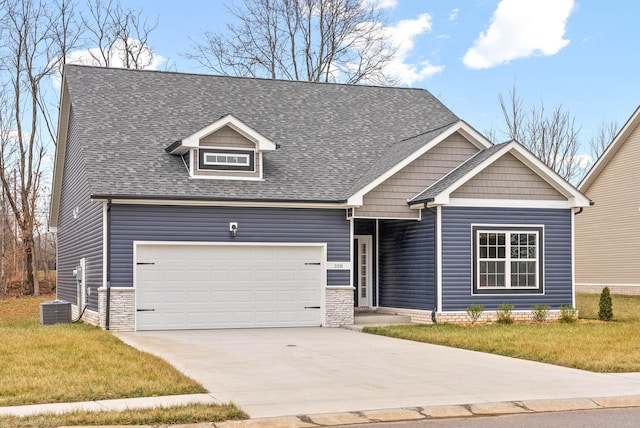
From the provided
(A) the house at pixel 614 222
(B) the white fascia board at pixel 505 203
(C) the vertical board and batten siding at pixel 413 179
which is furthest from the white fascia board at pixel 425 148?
(A) the house at pixel 614 222

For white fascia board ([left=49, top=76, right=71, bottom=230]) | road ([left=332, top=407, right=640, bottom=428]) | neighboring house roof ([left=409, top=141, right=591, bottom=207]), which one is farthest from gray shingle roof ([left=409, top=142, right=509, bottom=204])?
road ([left=332, top=407, right=640, bottom=428])

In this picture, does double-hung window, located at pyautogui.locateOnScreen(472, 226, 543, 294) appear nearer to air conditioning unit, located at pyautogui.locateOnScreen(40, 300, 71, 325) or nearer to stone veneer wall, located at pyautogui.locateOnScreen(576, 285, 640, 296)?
air conditioning unit, located at pyautogui.locateOnScreen(40, 300, 71, 325)

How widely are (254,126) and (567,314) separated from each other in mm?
10275

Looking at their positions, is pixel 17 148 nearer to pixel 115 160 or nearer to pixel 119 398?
pixel 115 160

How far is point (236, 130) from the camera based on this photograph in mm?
22047

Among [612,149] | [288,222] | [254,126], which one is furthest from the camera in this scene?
[612,149]

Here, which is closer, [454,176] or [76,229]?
[454,176]

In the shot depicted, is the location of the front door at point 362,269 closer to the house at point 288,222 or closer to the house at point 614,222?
the house at point 288,222

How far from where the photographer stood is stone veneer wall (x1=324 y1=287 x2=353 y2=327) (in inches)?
866

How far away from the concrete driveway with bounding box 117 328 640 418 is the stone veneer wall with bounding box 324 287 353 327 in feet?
13.8

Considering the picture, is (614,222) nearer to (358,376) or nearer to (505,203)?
(505,203)

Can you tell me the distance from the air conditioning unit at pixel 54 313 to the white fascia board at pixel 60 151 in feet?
22.7

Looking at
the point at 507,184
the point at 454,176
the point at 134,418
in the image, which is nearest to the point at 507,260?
the point at 507,184

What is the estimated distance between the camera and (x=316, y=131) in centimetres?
2538
